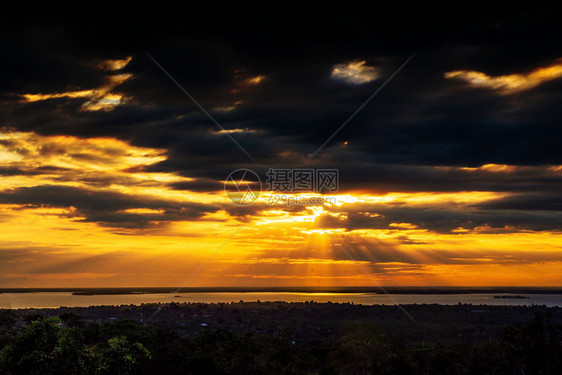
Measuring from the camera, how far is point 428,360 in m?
60.7

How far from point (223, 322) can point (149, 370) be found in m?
126

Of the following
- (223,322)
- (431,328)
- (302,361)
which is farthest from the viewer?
(223,322)

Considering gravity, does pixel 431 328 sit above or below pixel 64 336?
below

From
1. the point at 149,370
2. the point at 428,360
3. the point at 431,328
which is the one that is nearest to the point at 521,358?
the point at 428,360

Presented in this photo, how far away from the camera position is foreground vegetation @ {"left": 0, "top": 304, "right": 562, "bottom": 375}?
40406mm

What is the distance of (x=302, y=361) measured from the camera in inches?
2142

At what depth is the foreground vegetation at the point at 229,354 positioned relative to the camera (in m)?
40.4

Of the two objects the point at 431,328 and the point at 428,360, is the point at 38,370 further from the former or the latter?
the point at 431,328

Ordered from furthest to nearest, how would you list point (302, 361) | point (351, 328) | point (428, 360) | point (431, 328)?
point (431, 328), point (351, 328), point (428, 360), point (302, 361)

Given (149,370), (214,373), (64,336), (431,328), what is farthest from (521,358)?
(431,328)

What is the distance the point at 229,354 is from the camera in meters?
54.2

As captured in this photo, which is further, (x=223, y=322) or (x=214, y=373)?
(x=223, y=322)

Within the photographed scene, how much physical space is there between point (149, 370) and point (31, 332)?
12199mm

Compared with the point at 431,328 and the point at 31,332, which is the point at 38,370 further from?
the point at 431,328
